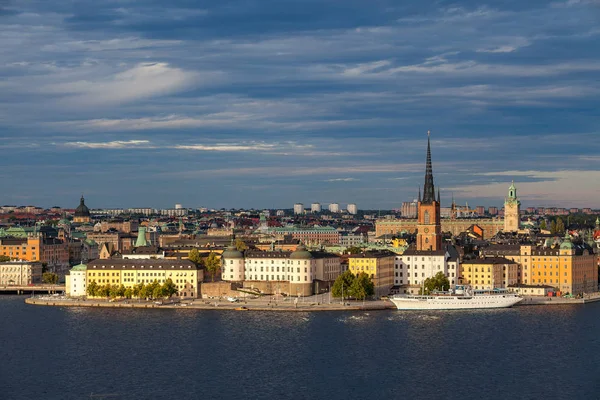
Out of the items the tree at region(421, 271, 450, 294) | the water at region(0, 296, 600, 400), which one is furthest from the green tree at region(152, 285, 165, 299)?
the tree at region(421, 271, 450, 294)

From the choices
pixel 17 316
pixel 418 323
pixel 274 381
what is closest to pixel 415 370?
pixel 274 381

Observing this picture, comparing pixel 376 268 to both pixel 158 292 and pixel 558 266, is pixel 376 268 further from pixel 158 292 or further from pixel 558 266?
pixel 158 292

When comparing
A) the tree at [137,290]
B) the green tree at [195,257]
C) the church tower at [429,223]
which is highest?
the church tower at [429,223]

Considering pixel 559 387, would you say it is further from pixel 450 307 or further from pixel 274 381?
pixel 450 307

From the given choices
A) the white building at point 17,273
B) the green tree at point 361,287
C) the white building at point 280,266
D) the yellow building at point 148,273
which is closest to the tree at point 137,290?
the yellow building at point 148,273

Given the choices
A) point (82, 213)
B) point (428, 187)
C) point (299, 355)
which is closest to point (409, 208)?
point (82, 213)

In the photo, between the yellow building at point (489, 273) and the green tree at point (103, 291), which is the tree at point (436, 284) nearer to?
the yellow building at point (489, 273)
